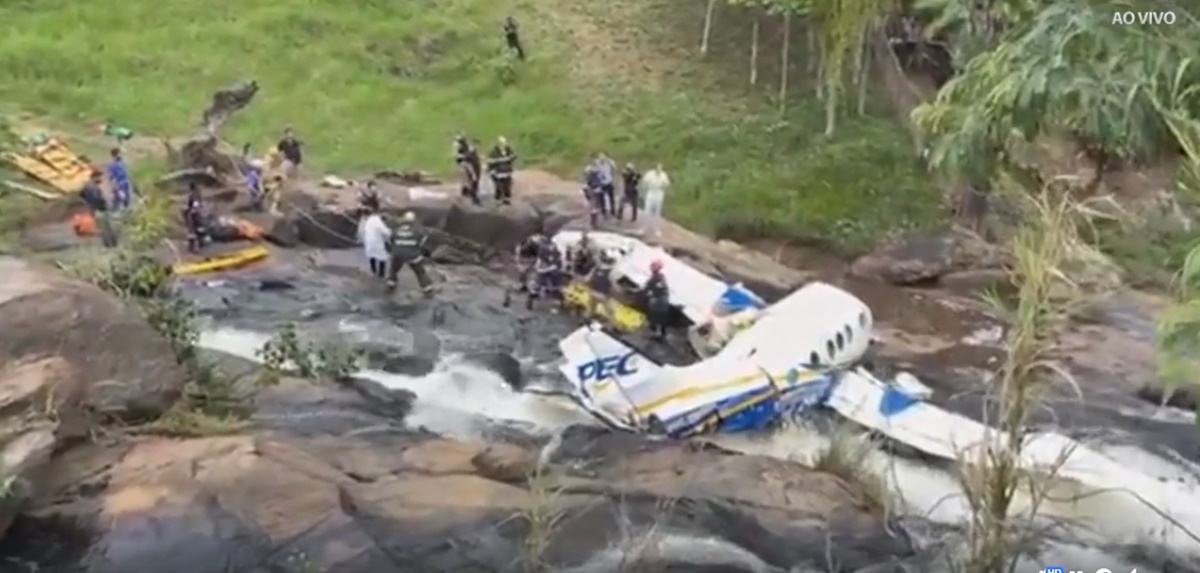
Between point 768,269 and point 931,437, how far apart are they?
346 centimetres

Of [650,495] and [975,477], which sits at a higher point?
[975,477]

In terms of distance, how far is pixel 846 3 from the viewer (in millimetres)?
14820

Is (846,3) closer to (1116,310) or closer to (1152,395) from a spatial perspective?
(1116,310)

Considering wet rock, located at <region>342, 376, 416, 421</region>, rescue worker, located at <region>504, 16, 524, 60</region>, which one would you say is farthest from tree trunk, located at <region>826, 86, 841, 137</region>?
wet rock, located at <region>342, 376, 416, 421</region>

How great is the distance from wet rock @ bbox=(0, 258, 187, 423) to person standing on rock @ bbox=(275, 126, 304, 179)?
13.2 ft

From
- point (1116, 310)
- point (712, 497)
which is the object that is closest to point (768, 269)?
point (1116, 310)

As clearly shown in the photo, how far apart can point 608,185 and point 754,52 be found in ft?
13.1

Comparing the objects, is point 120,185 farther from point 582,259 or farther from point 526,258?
point 582,259

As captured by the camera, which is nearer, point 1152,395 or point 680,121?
point 1152,395

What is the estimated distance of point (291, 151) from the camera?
44.1 feet

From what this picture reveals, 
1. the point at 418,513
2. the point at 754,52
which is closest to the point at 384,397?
the point at 418,513

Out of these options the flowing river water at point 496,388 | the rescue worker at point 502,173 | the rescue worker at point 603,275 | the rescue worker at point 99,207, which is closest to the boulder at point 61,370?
the flowing river water at point 496,388

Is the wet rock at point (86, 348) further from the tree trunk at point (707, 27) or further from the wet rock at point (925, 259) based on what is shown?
the tree trunk at point (707, 27)

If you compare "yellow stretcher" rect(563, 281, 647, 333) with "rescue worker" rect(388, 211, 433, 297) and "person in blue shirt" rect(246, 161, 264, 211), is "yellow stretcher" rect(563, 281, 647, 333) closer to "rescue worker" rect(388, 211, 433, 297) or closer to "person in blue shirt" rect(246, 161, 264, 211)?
"rescue worker" rect(388, 211, 433, 297)
